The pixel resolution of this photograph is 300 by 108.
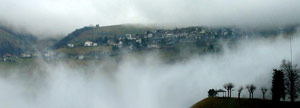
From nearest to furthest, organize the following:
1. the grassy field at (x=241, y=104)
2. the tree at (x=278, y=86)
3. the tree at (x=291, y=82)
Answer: the grassy field at (x=241, y=104) → the tree at (x=291, y=82) → the tree at (x=278, y=86)

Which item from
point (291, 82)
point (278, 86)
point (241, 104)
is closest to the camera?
point (291, 82)

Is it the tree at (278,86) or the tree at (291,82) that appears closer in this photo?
the tree at (291,82)

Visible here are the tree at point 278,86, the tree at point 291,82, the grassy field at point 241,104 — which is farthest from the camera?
the tree at point 278,86

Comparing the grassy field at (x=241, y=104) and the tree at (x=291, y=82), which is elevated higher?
the tree at (x=291, y=82)

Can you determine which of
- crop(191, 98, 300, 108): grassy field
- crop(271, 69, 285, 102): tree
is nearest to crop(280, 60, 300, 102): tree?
crop(271, 69, 285, 102): tree

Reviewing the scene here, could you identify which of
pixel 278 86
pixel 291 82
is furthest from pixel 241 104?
pixel 291 82

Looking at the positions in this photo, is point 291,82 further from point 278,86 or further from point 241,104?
point 241,104

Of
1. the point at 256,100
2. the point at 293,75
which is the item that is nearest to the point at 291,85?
the point at 293,75

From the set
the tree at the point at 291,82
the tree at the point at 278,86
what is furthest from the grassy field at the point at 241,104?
the tree at the point at 291,82

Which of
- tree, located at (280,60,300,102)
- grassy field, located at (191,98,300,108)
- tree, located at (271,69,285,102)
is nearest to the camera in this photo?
grassy field, located at (191,98,300,108)

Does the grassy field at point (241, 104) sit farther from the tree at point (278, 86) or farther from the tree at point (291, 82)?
the tree at point (291, 82)

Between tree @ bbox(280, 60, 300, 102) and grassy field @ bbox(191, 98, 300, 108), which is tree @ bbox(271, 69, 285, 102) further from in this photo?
grassy field @ bbox(191, 98, 300, 108)

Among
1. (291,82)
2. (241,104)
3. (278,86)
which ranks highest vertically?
(291,82)
